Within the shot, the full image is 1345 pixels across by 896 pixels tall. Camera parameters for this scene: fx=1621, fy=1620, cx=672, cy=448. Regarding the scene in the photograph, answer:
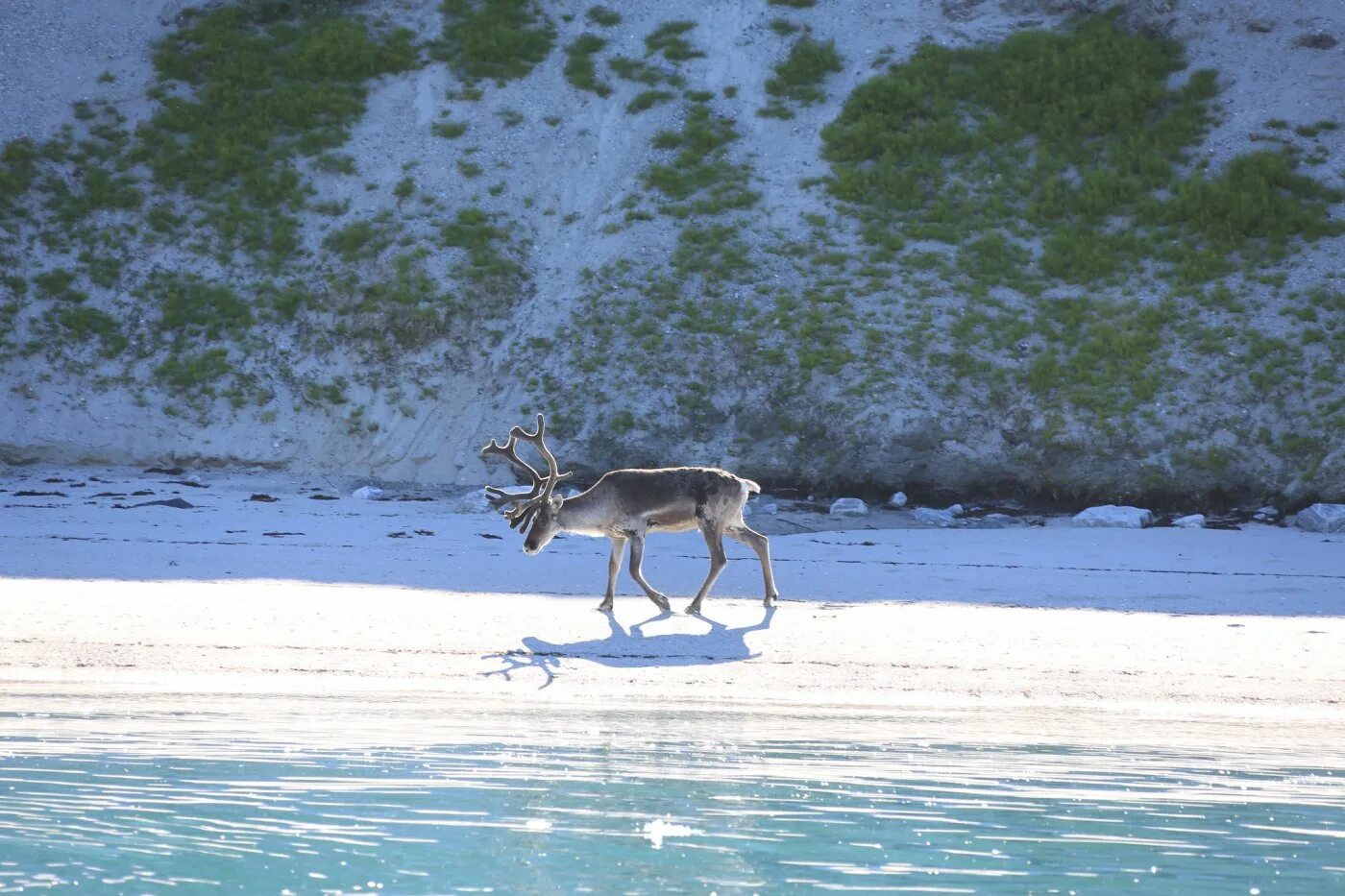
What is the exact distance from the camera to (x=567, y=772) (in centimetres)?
785

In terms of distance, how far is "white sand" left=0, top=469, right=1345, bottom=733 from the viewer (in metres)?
10.6

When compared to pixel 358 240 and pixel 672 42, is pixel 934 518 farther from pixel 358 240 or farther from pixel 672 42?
pixel 672 42

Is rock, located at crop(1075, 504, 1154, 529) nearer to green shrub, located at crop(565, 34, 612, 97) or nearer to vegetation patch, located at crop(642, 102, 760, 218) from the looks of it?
vegetation patch, located at crop(642, 102, 760, 218)

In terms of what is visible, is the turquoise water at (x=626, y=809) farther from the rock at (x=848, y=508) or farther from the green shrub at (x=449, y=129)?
the green shrub at (x=449, y=129)

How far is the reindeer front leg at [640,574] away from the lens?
521 inches

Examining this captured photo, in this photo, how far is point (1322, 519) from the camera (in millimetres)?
20266

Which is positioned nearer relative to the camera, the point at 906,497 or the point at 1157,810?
the point at 1157,810

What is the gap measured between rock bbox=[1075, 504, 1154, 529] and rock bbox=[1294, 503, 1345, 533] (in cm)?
185

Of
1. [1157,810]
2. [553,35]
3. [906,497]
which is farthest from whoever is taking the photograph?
[553,35]

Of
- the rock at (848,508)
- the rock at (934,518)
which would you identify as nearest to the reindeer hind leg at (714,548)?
the rock at (934,518)

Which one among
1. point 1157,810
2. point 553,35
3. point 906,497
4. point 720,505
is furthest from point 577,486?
point 1157,810

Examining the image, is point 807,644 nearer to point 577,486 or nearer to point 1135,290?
point 577,486

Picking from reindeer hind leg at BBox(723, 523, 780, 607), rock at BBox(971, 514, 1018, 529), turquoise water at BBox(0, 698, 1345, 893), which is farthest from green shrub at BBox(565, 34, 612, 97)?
turquoise water at BBox(0, 698, 1345, 893)

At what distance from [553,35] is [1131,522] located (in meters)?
18.6
